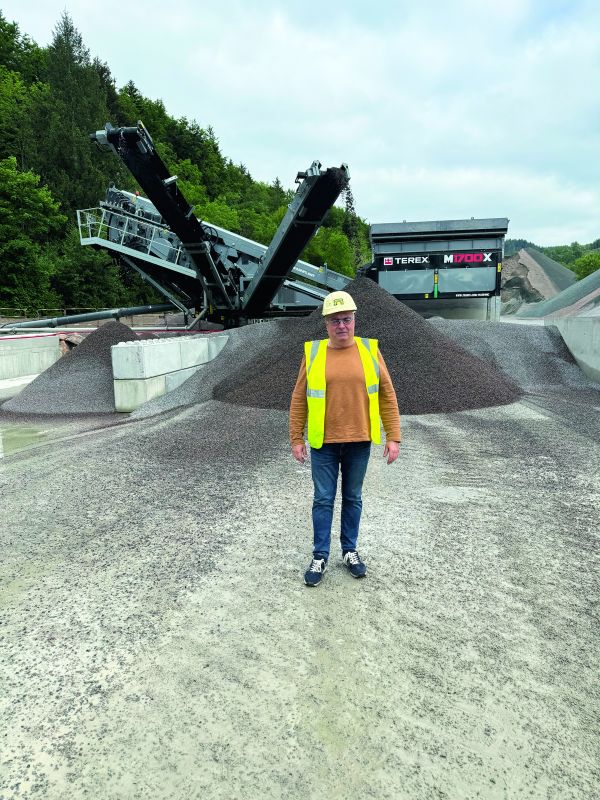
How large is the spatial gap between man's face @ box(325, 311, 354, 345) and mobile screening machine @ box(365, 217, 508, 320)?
43.0 ft

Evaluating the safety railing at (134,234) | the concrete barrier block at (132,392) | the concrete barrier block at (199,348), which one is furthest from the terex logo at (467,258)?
the concrete barrier block at (132,392)

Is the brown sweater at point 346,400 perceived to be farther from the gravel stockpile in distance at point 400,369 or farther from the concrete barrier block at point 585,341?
the concrete barrier block at point 585,341

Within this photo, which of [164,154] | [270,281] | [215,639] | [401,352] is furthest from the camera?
[164,154]

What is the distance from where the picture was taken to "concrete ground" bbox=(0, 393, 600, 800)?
185 cm

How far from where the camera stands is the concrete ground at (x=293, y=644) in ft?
6.07

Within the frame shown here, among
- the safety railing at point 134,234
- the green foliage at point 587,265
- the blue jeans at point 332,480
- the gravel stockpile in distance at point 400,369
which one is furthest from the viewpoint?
the green foliage at point 587,265

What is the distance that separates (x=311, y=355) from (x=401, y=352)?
688 centimetres

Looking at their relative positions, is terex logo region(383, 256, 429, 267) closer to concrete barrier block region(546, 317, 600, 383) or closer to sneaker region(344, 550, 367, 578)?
concrete barrier block region(546, 317, 600, 383)

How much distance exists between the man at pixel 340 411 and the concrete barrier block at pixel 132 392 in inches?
290

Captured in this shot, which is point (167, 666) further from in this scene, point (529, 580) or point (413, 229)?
point (413, 229)

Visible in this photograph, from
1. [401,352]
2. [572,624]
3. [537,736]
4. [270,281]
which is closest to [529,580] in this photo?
[572,624]

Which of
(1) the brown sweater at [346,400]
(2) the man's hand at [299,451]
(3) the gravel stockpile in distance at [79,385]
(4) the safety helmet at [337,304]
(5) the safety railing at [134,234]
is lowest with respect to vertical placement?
(3) the gravel stockpile in distance at [79,385]

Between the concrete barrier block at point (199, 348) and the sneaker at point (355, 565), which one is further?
the concrete barrier block at point (199, 348)

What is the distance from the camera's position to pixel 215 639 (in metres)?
2.58
